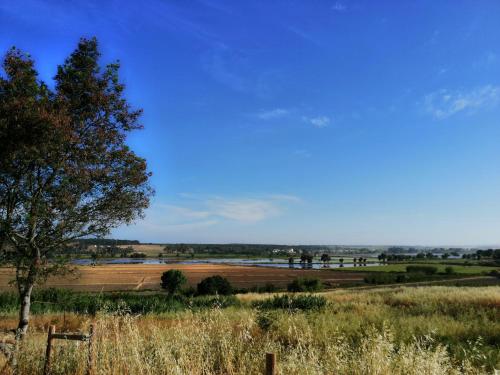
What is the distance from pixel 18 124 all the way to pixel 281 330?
9.33m

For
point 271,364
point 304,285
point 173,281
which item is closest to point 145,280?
point 173,281

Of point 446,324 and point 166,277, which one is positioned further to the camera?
point 166,277

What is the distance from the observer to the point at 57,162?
9109 mm

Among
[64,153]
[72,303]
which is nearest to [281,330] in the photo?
[64,153]

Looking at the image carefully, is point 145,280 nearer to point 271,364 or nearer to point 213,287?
point 213,287

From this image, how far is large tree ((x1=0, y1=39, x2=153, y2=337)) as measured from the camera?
28.5 feet

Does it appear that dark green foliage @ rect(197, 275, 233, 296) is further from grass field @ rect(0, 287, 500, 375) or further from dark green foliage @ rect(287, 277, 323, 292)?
grass field @ rect(0, 287, 500, 375)

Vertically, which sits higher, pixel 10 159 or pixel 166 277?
pixel 10 159

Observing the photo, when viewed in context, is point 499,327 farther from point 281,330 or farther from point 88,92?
point 88,92

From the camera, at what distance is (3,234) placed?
30.6ft

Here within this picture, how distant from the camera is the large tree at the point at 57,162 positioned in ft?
28.5

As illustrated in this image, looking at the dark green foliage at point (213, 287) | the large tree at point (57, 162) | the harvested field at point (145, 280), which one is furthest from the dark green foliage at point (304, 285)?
the large tree at point (57, 162)

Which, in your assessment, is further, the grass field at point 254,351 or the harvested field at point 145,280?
the harvested field at point 145,280

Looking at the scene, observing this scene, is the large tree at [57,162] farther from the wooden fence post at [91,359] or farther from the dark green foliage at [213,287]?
the dark green foliage at [213,287]
